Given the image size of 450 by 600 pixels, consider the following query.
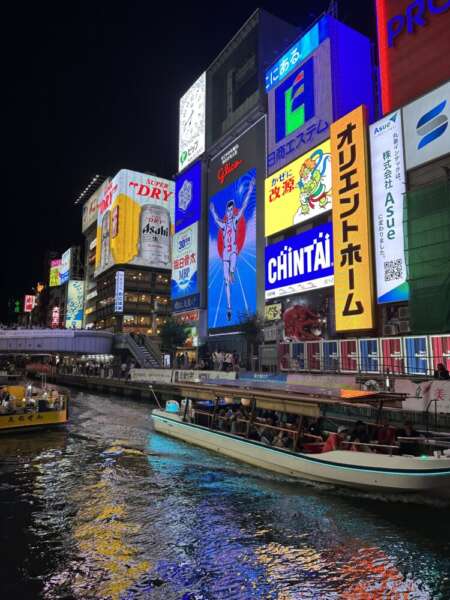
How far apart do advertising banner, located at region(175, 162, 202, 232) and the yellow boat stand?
150 feet

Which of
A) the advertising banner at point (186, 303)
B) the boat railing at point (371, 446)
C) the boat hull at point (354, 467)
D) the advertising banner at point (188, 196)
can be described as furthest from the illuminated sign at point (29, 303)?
the boat railing at point (371, 446)

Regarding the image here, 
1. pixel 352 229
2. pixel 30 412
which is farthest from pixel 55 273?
pixel 30 412

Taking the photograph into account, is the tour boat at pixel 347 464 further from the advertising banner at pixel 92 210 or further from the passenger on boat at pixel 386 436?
the advertising banner at pixel 92 210

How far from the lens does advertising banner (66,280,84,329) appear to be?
128 m

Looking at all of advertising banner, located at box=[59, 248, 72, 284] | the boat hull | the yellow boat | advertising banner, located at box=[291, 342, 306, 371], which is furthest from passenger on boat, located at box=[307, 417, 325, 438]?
advertising banner, located at box=[59, 248, 72, 284]

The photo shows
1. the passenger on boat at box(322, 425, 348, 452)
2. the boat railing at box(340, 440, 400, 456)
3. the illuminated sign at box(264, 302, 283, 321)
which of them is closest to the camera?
the boat railing at box(340, 440, 400, 456)

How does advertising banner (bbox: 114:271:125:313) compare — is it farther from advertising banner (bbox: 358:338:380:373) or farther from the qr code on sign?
advertising banner (bbox: 358:338:380:373)

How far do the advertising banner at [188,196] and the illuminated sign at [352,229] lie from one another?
114ft

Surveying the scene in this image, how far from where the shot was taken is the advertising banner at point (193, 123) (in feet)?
231

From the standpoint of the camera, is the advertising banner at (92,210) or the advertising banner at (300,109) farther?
the advertising banner at (92,210)

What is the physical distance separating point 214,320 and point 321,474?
157 ft

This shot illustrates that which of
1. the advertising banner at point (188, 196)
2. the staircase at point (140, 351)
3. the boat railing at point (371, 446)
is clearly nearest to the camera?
the boat railing at point (371, 446)

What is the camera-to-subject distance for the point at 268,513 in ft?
38.2

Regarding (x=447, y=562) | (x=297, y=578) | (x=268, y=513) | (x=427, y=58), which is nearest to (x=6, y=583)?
(x=297, y=578)
